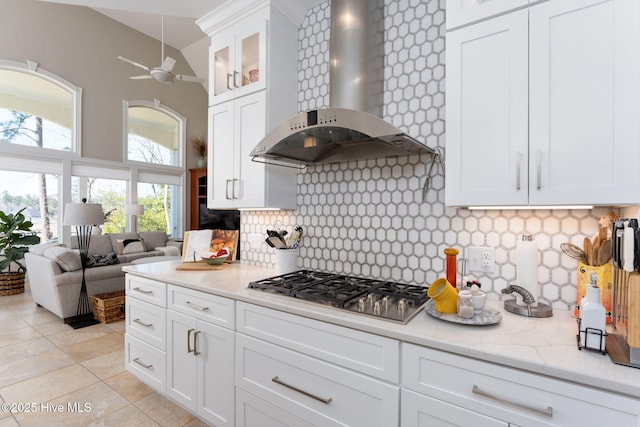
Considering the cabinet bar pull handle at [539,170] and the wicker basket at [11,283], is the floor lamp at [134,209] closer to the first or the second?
the wicker basket at [11,283]

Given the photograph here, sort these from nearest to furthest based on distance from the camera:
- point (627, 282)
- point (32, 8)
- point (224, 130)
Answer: point (627, 282) < point (224, 130) < point (32, 8)

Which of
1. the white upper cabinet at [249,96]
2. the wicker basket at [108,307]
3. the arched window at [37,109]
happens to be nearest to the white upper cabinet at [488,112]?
the white upper cabinet at [249,96]

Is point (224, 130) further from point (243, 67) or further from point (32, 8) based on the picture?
point (32, 8)

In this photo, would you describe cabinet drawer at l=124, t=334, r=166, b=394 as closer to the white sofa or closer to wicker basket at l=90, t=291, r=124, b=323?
wicker basket at l=90, t=291, r=124, b=323

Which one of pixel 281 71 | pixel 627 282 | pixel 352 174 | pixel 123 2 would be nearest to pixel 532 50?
pixel 627 282

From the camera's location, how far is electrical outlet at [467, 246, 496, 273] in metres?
1.51

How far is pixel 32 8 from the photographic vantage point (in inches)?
218

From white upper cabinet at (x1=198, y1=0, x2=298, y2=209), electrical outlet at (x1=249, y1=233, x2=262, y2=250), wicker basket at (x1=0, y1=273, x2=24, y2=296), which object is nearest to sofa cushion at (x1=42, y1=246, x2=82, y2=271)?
wicker basket at (x1=0, y1=273, x2=24, y2=296)

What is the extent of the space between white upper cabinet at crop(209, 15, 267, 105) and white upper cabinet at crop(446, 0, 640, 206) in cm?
124

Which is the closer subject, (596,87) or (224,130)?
(596,87)

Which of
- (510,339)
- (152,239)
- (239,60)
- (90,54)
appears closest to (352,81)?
(239,60)

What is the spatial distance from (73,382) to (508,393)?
292cm

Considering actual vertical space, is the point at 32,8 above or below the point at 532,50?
above

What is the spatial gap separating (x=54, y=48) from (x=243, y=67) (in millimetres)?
6050
